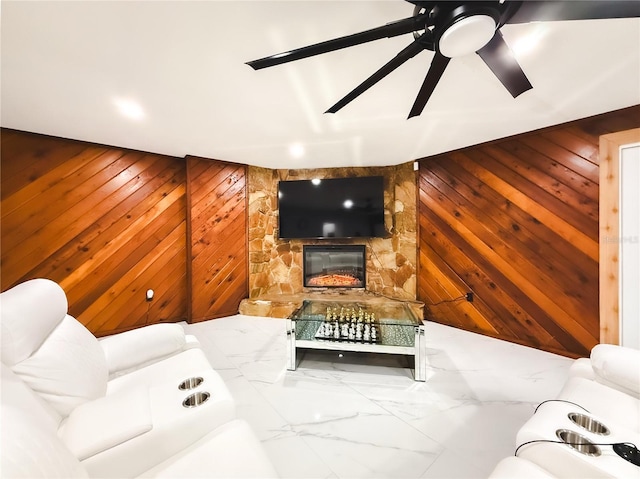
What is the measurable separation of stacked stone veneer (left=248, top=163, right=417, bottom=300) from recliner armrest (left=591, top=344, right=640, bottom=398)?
94.4 inches

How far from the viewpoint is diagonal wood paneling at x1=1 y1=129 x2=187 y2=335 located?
250 cm

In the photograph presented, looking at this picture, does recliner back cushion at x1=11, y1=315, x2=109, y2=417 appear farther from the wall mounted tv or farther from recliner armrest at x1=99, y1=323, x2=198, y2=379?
the wall mounted tv

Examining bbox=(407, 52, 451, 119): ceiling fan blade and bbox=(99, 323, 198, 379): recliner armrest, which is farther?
bbox=(99, 323, 198, 379): recliner armrest

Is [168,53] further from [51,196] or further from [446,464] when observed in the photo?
[446,464]

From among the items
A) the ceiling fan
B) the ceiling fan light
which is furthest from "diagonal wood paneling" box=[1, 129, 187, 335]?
the ceiling fan light

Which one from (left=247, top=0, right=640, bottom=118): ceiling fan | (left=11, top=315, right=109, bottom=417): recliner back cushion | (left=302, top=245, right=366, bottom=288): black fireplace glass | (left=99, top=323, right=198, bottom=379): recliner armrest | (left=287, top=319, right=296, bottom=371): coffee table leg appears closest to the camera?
(left=247, top=0, right=640, bottom=118): ceiling fan

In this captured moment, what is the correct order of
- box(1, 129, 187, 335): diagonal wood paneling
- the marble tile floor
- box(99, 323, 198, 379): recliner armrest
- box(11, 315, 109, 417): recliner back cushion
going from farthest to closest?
box(1, 129, 187, 335): diagonal wood paneling
box(99, 323, 198, 379): recliner armrest
the marble tile floor
box(11, 315, 109, 417): recliner back cushion

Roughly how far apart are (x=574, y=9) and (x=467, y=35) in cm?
33

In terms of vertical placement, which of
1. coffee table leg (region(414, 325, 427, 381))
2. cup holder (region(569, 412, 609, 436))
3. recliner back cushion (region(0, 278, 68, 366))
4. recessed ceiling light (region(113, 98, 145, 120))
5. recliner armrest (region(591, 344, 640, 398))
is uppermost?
recessed ceiling light (region(113, 98, 145, 120))

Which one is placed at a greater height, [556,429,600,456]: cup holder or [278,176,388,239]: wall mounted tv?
[278,176,388,239]: wall mounted tv

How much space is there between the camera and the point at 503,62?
1.17m

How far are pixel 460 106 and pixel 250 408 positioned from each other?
2.86 m

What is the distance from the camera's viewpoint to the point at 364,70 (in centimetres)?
159

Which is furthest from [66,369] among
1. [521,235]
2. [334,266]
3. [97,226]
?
[521,235]
